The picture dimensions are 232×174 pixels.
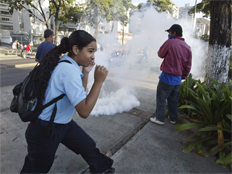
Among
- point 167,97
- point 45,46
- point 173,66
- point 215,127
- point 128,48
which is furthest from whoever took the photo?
point 128,48

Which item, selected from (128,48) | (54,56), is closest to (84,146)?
(54,56)

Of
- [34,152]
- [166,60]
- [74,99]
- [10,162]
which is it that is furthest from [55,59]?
[166,60]

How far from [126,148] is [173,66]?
1.49 meters

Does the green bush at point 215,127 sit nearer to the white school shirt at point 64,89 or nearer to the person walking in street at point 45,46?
the white school shirt at point 64,89

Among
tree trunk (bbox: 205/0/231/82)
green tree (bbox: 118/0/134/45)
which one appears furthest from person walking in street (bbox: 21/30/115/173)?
green tree (bbox: 118/0/134/45)

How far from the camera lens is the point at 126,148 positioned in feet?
7.44

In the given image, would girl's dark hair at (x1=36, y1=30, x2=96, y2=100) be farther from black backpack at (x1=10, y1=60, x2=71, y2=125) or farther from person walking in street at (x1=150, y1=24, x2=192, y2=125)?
person walking in street at (x1=150, y1=24, x2=192, y2=125)

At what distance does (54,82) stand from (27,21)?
3136cm

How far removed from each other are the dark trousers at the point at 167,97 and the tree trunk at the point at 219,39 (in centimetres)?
149

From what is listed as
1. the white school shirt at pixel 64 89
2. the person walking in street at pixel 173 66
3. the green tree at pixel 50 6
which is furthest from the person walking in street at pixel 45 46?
the green tree at pixel 50 6

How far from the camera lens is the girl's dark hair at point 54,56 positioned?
3.82 feet

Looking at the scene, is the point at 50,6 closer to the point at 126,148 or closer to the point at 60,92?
the point at 126,148

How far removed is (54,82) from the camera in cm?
117

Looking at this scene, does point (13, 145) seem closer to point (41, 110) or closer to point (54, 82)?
point (41, 110)
